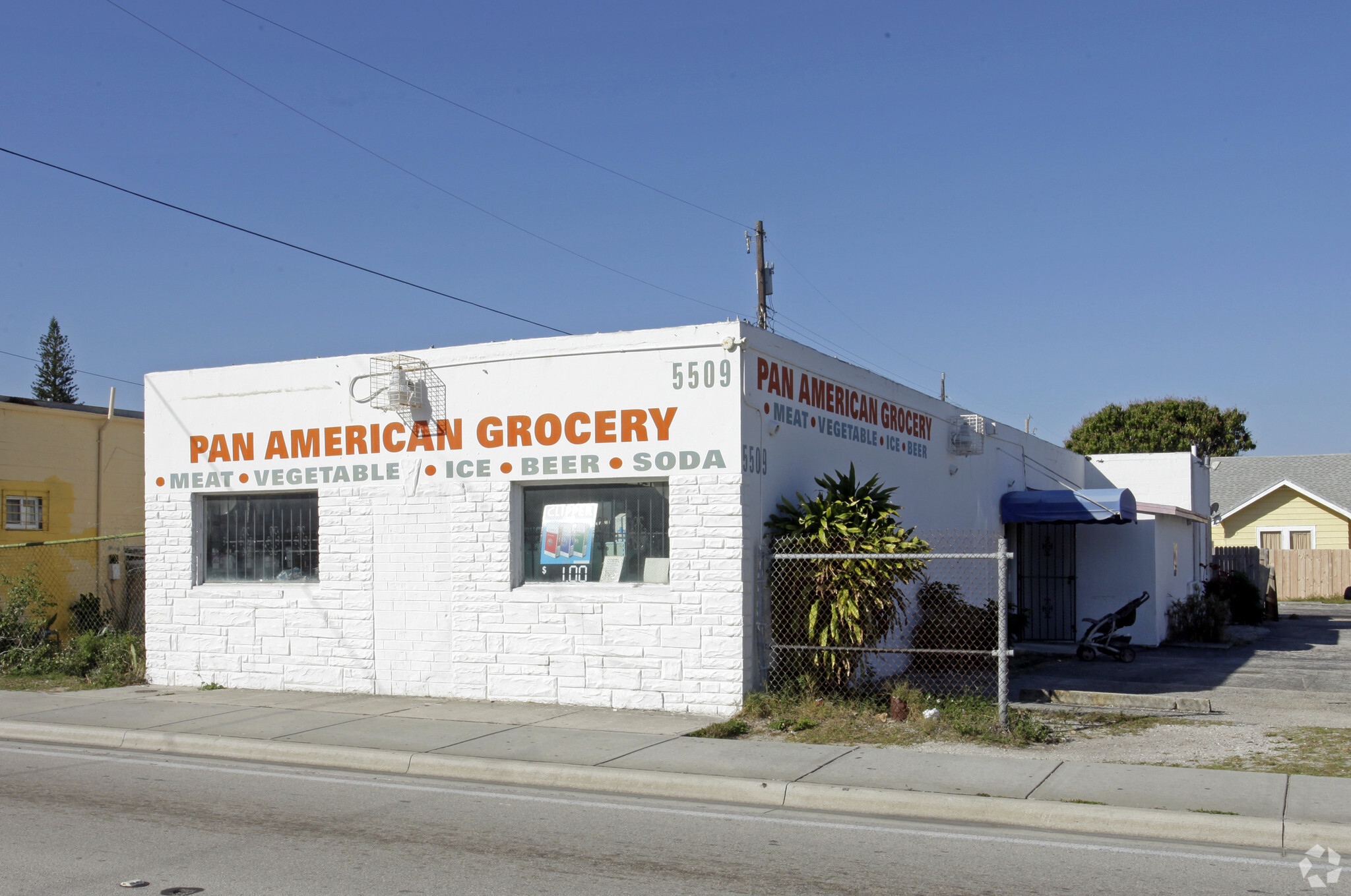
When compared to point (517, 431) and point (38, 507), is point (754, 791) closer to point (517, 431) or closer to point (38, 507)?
point (517, 431)

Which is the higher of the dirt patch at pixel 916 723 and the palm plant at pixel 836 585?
the palm plant at pixel 836 585

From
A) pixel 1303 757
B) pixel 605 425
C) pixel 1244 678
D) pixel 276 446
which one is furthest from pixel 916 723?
pixel 276 446

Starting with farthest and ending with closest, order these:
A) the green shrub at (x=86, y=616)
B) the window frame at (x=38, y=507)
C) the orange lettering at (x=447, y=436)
A: 1. the window frame at (x=38, y=507)
2. the green shrub at (x=86, y=616)
3. the orange lettering at (x=447, y=436)

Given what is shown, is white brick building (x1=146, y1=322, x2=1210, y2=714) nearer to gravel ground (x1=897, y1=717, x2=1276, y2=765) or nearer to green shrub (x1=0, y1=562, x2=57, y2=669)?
green shrub (x1=0, y1=562, x2=57, y2=669)

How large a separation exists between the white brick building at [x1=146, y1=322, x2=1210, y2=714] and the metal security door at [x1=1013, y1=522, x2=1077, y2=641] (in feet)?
20.6

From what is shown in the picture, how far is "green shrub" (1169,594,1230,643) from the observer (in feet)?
68.8

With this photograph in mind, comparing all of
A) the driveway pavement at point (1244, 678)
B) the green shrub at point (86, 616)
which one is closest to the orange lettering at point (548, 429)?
the driveway pavement at point (1244, 678)

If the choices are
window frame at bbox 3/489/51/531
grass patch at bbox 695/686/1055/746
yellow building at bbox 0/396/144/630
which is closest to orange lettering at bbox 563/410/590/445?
grass patch at bbox 695/686/1055/746

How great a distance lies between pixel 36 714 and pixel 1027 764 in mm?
10322

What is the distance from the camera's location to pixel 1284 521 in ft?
133

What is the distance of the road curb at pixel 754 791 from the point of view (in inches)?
286

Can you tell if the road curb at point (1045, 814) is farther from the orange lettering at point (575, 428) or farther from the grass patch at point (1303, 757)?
the orange lettering at point (575, 428)

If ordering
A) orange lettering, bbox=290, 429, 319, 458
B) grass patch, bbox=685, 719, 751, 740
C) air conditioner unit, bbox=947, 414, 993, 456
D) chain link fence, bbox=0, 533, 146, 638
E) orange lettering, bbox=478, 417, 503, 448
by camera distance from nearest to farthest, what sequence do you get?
grass patch, bbox=685, 719, 751, 740
orange lettering, bbox=478, 417, 503, 448
orange lettering, bbox=290, 429, 319, 458
air conditioner unit, bbox=947, 414, 993, 456
chain link fence, bbox=0, 533, 146, 638

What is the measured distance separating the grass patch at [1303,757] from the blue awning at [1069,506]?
7418mm
